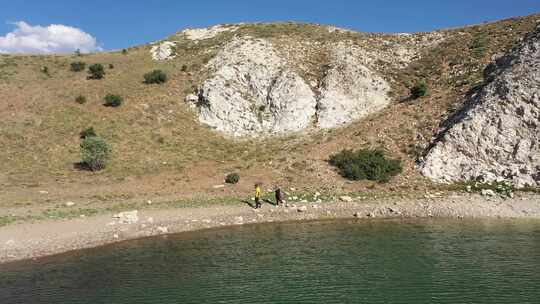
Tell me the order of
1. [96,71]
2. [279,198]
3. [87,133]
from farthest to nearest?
1. [96,71]
2. [87,133]
3. [279,198]

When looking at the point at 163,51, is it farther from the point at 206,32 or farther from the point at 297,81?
the point at 297,81

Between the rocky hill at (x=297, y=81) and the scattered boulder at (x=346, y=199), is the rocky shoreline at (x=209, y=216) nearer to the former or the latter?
the scattered boulder at (x=346, y=199)

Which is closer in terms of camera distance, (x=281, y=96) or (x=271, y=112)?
(x=271, y=112)

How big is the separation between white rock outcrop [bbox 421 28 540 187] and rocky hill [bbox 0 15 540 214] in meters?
0.14

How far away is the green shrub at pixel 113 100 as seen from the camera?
6388cm

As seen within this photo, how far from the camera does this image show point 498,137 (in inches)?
1736

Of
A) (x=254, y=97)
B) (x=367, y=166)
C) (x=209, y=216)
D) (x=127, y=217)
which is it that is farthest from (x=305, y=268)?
(x=254, y=97)

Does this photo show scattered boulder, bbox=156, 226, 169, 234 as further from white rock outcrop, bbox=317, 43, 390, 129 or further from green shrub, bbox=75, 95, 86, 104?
green shrub, bbox=75, 95, 86, 104

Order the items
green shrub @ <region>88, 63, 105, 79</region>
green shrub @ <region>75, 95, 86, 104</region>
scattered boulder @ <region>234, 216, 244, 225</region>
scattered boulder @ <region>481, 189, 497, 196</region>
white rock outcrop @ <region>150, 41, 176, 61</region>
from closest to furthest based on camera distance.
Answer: scattered boulder @ <region>234, 216, 244, 225</region> < scattered boulder @ <region>481, 189, 497, 196</region> < green shrub @ <region>75, 95, 86, 104</region> < green shrub @ <region>88, 63, 105, 79</region> < white rock outcrop @ <region>150, 41, 176, 61</region>

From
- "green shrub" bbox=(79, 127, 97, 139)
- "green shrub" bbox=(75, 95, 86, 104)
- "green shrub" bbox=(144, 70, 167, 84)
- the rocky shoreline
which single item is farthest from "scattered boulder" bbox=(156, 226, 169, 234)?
"green shrub" bbox=(144, 70, 167, 84)

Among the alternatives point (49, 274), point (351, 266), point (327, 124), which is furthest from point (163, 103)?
point (351, 266)

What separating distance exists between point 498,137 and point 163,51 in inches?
2504

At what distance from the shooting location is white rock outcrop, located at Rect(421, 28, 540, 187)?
41.6 m

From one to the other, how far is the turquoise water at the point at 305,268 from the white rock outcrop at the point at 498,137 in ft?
35.7
